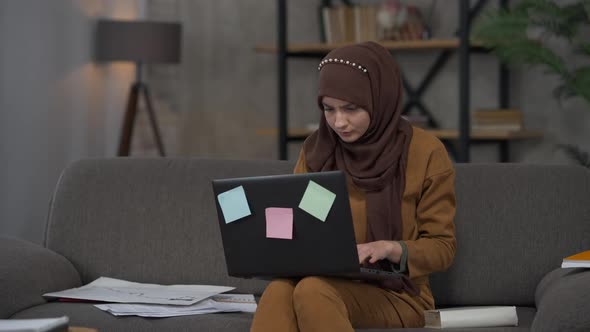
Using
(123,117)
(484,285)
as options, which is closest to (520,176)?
(484,285)

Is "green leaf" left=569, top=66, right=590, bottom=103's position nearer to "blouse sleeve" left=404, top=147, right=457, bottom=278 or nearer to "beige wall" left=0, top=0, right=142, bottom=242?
"blouse sleeve" left=404, top=147, right=457, bottom=278

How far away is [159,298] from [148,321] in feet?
0.38

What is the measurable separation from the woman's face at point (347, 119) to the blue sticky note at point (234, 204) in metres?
0.37

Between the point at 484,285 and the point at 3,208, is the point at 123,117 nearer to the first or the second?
the point at 3,208

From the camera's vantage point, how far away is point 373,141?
8.11 feet

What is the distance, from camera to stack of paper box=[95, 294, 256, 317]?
2.44 meters

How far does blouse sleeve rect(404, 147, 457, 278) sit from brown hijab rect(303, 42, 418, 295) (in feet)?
0.20

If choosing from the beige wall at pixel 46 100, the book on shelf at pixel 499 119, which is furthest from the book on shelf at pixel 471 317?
the beige wall at pixel 46 100

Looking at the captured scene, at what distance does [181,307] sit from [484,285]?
850 millimetres

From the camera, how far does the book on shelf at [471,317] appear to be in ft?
7.64

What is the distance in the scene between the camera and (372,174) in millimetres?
2424

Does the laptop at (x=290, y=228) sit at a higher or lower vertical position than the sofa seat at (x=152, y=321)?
higher

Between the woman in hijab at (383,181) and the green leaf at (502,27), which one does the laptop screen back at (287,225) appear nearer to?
the woman in hijab at (383,181)

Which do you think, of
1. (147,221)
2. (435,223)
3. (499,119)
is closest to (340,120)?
(435,223)
